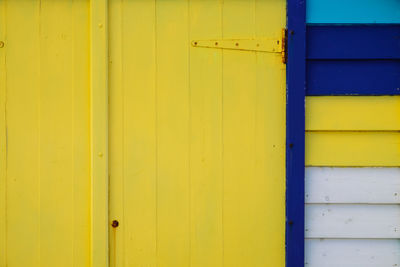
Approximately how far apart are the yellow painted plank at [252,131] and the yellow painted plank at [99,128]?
0.55m

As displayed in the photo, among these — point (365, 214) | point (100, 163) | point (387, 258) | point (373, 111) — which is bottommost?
point (387, 258)

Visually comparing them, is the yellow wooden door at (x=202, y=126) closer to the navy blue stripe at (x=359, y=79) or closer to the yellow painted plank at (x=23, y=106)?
the navy blue stripe at (x=359, y=79)

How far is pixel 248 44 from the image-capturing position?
7.75 ft

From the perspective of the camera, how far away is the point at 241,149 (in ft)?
7.78

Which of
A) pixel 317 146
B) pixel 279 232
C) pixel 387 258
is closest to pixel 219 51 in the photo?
pixel 317 146

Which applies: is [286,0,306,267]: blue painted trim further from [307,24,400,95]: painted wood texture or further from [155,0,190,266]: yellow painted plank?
[155,0,190,266]: yellow painted plank

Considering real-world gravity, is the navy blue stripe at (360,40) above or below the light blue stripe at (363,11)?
below

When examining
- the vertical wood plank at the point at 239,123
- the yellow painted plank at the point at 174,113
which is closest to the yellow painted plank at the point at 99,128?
the yellow painted plank at the point at 174,113

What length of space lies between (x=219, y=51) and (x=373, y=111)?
2.47 feet

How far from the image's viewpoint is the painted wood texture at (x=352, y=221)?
2314mm

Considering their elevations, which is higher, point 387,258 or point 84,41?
point 84,41

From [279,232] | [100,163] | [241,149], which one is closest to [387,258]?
[279,232]

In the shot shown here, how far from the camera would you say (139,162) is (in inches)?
93.8

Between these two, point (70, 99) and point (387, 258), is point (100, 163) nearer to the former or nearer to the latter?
point (70, 99)
